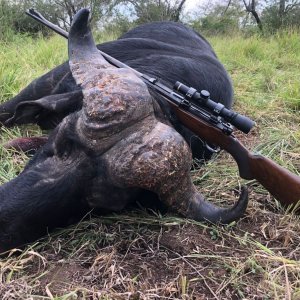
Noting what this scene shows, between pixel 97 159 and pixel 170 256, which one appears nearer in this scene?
pixel 97 159

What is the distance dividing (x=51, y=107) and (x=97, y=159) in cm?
56

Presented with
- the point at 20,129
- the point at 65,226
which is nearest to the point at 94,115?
the point at 65,226

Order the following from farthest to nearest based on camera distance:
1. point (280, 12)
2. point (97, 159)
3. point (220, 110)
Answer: point (280, 12)
point (220, 110)
point (97, 159)

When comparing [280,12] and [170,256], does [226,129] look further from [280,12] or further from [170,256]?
[280,12]

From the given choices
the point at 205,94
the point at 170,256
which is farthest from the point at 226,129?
the point at 170,256

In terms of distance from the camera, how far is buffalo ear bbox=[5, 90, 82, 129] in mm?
2732

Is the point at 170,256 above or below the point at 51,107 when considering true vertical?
below

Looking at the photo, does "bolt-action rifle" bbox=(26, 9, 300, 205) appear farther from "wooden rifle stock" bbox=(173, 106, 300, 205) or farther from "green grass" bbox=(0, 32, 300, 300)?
"green grass" bbox=(0, 32, 300, 300)

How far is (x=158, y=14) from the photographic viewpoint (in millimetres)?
24688

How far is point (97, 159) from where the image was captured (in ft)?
7.88

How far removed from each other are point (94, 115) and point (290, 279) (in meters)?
1.19

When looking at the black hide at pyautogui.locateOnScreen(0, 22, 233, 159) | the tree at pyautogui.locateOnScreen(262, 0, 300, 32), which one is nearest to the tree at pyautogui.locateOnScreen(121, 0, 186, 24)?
the tree at pyautogui.locateOnScreen(262, 0, 300, 32)

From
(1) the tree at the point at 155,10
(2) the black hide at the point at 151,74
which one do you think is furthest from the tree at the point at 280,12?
(2) the black hide at the point at 151,74

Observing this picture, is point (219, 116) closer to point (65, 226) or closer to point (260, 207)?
point (260, 207)
